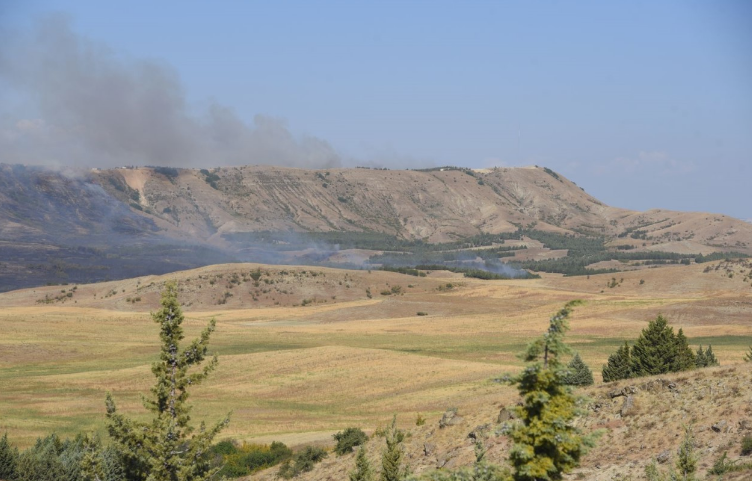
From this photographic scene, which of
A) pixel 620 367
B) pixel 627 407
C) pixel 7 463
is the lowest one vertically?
pixel 7 463

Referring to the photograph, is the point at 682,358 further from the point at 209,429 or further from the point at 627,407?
the point at 209,429

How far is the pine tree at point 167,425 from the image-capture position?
17.2m

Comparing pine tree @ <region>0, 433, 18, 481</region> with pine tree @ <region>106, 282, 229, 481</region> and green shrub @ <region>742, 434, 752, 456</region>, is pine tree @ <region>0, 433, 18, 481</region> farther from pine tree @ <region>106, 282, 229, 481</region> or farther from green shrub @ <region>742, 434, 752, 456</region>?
green shrub @ <region>742, 434, 752, 456</region>

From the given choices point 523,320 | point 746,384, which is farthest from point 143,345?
point 746,384

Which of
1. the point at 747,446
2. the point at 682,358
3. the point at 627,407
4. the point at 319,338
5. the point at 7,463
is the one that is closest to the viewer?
the point at 747,446

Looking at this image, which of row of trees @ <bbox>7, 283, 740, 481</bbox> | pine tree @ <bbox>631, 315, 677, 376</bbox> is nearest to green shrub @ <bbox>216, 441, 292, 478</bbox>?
row of trees @ <bbox>7, 283, 740, 481</bbox>

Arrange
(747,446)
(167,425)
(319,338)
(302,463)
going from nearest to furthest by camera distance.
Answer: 1. (167,425)
2. (747,446)
3. (302,463)
4. (319,338)

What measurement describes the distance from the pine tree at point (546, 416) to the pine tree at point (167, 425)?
285 inches

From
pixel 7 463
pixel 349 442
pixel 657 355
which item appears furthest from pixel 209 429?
pixel 657 355

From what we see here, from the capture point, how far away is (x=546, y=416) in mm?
13289

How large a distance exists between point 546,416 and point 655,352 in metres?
27.2

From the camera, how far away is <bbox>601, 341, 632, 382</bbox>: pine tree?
3903cm

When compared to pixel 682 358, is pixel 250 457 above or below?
below

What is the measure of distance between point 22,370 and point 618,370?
167 ft
